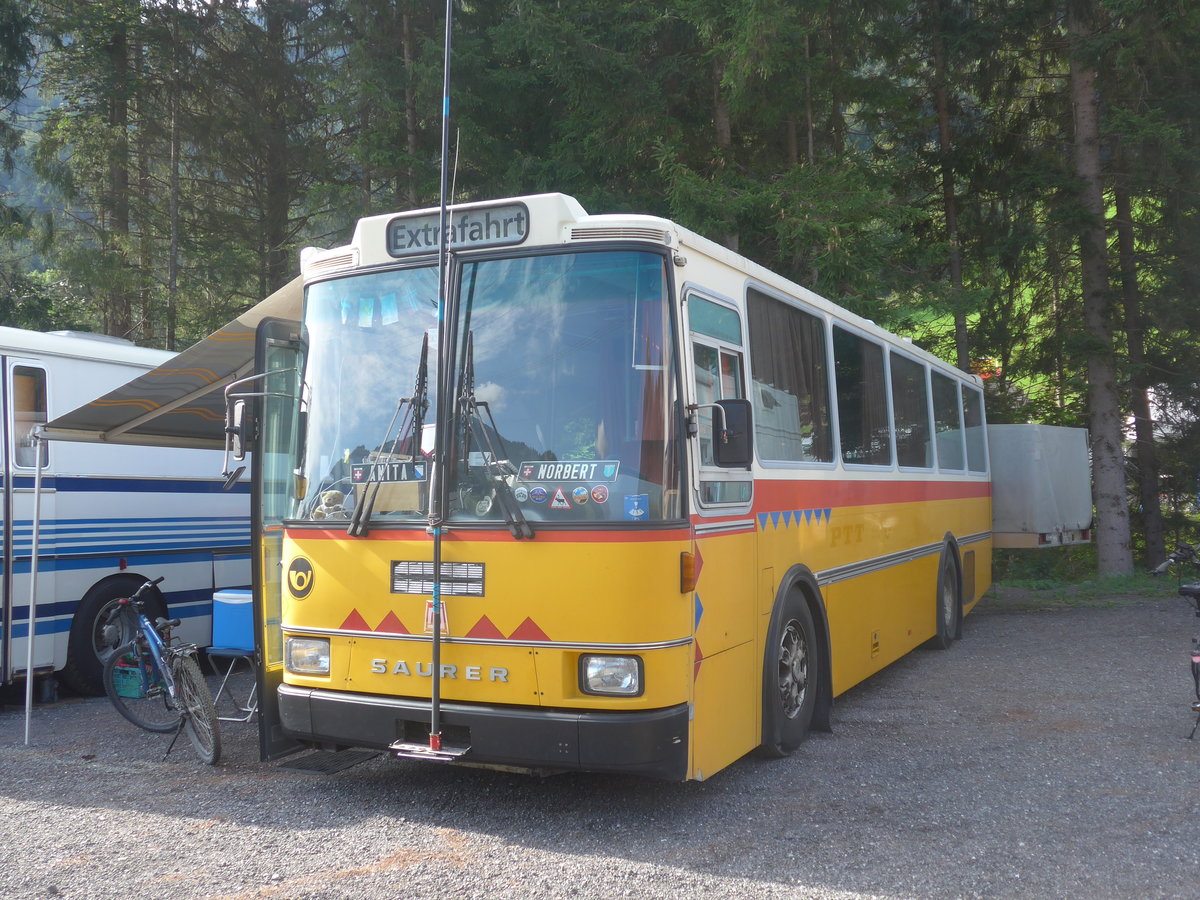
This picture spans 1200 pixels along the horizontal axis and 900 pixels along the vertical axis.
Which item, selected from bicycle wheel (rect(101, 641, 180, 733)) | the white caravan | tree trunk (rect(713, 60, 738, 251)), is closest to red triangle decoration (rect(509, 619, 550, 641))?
bicycle wheel (rect(101, 641, 180, 733))

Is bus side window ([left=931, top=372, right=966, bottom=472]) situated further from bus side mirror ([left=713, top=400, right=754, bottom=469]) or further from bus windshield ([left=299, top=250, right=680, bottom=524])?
bus windshield ([left=299, top=250, right=680, bottom=524])

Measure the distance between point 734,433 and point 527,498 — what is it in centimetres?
101

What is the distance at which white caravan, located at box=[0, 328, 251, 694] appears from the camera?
8297mm

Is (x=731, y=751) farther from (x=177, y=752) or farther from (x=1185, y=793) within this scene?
(x=177, y=752)

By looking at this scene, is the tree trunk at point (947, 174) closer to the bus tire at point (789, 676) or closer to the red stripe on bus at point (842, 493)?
the red stripe on bus at point (842, 493)

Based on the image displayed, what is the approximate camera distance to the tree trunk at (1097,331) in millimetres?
17797

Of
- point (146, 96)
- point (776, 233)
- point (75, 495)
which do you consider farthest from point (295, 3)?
point (75, 495)

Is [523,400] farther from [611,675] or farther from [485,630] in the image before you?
[611,675]

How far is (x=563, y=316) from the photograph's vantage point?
16.9 feet

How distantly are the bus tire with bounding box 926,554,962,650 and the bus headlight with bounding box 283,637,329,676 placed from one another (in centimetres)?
730

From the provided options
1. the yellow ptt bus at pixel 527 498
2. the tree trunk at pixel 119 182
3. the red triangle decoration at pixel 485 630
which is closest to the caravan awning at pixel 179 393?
the yellow ptt bus at pixel 527 498

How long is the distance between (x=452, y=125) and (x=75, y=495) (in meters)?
9.14

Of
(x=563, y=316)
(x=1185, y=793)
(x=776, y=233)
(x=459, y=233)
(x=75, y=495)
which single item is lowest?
(x=1185, y=793)

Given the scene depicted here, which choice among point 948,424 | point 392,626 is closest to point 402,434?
point 392,626
